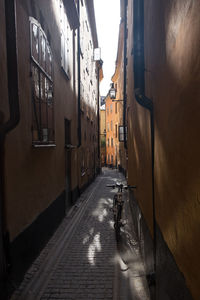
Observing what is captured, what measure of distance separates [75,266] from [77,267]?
64 millimetres

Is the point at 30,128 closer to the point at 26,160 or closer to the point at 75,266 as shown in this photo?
the point at 26,160

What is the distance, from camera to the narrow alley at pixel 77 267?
4203 millimetres

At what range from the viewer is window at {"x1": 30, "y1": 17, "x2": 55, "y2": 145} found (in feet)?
17.4

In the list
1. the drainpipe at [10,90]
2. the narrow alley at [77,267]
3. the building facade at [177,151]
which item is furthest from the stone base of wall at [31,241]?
the building facade at [177,151]

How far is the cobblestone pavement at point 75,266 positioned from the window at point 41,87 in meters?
2.73

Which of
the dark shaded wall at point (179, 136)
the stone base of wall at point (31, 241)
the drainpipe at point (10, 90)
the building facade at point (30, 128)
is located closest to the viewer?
the dark shaded wall at point (179, 136)

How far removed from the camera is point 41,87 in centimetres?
581

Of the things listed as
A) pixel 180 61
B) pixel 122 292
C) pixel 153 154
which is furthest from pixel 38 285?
pixel 180 61

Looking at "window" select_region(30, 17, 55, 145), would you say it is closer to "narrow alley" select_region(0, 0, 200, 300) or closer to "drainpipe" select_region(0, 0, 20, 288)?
"narrow alley" select_region(0, 0, 200, 300)

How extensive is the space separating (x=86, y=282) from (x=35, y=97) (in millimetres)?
4007

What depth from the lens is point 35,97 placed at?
5367mm

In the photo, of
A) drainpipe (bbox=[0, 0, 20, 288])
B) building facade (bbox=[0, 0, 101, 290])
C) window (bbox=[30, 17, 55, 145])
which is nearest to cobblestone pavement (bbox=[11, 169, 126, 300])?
building facade (bbox=[0, 0, 101, 290])

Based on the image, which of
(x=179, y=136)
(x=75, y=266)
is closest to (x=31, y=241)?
(x=75, y=266)

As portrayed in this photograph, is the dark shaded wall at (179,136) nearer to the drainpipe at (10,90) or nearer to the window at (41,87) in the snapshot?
the drainpipe at (10,90)
